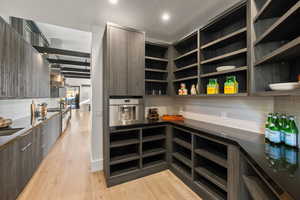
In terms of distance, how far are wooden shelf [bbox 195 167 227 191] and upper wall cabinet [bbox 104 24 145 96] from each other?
1550 mm

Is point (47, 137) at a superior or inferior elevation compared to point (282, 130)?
inferior

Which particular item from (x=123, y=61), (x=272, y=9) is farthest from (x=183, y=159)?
(x=272, y=9)

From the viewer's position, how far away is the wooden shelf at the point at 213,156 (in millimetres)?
1610

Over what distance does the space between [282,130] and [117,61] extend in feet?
7.55

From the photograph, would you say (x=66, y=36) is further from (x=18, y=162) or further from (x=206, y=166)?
(x=206, y=166)

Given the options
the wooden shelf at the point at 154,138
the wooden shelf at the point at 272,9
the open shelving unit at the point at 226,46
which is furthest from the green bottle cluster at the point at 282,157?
the wooden shelf at the point at 154,138

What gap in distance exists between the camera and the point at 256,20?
1.42m

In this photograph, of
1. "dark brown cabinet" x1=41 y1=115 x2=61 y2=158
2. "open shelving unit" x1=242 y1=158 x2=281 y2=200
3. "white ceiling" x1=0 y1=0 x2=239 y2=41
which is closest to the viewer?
"open shelving unit" x1=242 y1=158 x2=281 y2=200

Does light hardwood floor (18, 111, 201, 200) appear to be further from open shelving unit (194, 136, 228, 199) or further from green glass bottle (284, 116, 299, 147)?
green glass bottle (284, 116, 299, 147)

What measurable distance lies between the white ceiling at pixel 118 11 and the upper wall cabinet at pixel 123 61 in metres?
0.32

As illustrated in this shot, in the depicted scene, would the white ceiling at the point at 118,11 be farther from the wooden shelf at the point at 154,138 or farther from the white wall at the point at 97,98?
the wooden shelf at the point at 154,138

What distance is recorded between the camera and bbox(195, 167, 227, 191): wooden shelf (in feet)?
5.22

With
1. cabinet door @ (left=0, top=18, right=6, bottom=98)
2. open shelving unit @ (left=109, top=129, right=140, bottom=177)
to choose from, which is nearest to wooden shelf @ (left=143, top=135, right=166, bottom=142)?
open shelving unit @ (left=109, top=129, right=140, bottom=177)

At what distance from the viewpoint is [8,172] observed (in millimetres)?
1536
